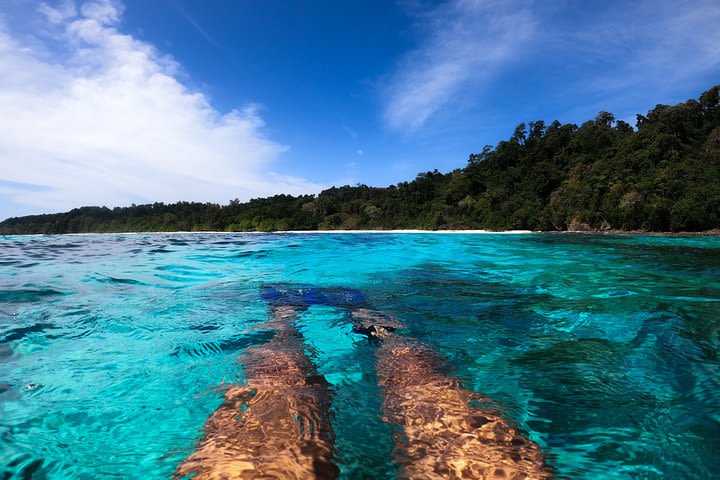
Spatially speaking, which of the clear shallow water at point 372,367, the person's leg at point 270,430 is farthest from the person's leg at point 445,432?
the person's leg at point 270,430

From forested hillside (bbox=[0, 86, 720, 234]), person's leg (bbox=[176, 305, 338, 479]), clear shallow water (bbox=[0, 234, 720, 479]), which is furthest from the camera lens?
forested hillside (bbox=[0, 86, 720, 234])

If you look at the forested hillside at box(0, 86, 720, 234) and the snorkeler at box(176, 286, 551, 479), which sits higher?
the forested hillside at box(0, 86, 720, 234)

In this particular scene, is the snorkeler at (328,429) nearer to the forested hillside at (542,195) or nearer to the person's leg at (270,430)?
the person's leg at (270,430)

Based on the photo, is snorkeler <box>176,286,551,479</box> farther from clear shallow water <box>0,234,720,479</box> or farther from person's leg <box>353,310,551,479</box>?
clear shallow water <box>0,234,720,479</box>

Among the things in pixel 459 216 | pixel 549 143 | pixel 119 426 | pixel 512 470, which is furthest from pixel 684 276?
pixel 549 143

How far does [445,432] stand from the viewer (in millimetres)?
2225

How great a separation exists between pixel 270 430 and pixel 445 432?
1.17m

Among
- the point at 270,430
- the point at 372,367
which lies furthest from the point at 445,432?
the point at 372,367

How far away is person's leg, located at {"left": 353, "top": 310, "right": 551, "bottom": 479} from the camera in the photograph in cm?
188

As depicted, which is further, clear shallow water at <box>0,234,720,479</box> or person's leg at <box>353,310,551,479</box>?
clear shallow water at <box>0,234,720,479</box>

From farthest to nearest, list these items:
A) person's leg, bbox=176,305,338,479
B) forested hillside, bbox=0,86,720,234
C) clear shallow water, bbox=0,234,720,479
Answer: forested hillside, bbox=0,86,720,234
clear shallow water, bbox=0,234,720,479
person's leg, bbox=176,305,338,479

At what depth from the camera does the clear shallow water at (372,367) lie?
6.74ft

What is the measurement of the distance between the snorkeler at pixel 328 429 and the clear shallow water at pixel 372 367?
0.13 meters

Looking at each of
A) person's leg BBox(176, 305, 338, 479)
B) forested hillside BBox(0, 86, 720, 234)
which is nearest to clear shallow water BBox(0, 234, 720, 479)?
person's leg BBox(176, 305, 338, 479)
